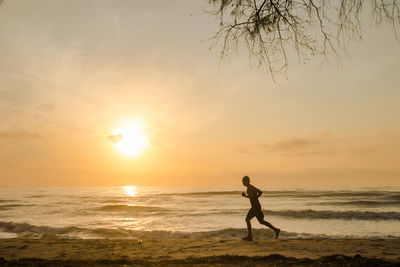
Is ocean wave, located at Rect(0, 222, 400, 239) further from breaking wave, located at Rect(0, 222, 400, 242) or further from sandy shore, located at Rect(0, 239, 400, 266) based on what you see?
sandy shore, located at Rect(0, 239, 400, 266)

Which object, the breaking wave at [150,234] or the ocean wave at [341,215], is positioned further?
the ocean wave at [341,215]

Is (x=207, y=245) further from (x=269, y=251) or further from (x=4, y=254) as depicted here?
(x=4, y=254)

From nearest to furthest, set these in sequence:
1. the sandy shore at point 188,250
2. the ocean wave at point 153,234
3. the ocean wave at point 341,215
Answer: the sandy shore at point 188,250
the ocean wave at point 153,234
the ocean wave at point 341,215

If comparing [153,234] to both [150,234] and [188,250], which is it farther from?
[188,250]

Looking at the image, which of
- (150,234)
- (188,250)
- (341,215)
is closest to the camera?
(188,250)

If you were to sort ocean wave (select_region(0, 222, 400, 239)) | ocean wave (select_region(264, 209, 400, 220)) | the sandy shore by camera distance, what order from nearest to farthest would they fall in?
1. the sandy shore
2. ocean wave (select_region(0, 222, 400, 239))
3. ocean wave (select_region(264, 209, 400, 220))

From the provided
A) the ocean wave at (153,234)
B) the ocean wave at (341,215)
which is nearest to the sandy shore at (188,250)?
the ocean wave at (153,234)

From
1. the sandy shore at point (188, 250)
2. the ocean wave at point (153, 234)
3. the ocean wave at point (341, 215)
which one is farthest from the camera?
the ocean wave at point (341, 215)

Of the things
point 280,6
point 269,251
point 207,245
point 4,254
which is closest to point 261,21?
point 280,6

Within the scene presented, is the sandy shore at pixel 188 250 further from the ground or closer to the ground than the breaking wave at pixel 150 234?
further from the ground

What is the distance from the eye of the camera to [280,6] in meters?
3.72

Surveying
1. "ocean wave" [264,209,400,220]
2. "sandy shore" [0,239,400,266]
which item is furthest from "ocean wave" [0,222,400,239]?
"ocean wave" [264,209,400,220]

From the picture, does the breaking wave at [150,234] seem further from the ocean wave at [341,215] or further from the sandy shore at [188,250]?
the ocean wave at [341,215]

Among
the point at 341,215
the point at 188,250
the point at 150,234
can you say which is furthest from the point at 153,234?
the point at 341,215
